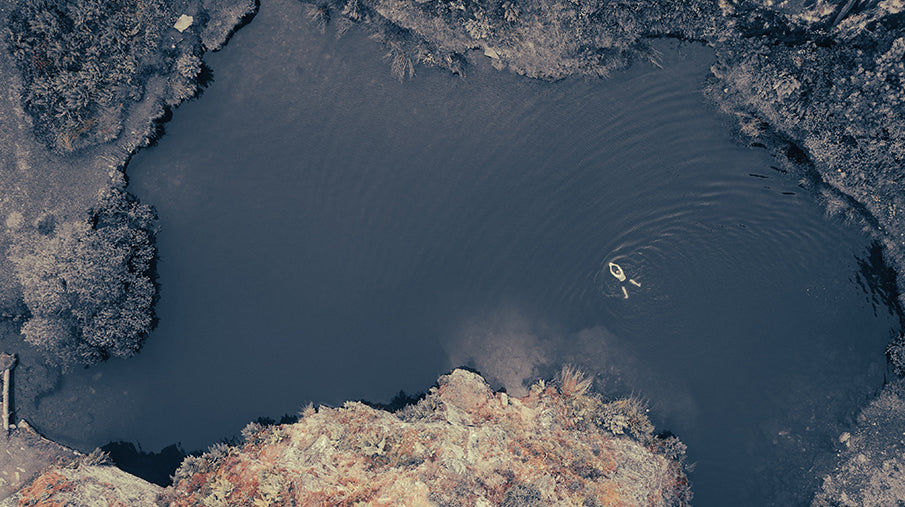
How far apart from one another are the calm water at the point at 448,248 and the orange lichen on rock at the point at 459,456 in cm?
51

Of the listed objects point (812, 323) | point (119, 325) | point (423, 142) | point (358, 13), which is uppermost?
point (812, 323)

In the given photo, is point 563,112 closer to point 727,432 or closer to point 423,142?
point 423,142

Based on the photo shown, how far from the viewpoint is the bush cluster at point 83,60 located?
959 centimetres

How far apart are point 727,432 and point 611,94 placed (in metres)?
7.36

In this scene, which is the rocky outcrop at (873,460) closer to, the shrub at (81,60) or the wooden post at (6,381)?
the shrub at (81,60)

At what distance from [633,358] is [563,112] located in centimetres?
531

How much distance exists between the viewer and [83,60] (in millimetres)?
9664

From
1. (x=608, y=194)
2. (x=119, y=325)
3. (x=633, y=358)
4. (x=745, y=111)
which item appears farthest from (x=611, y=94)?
(x=119, y=325)

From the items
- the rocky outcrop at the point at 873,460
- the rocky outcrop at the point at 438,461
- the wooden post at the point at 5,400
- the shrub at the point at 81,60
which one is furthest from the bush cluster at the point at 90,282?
the rocky outcrop at the point at 873,460

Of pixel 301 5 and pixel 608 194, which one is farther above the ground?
pixel 608 194

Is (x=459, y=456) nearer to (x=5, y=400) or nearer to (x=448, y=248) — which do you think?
(x=448, y=248)

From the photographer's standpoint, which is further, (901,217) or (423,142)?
(423,142)

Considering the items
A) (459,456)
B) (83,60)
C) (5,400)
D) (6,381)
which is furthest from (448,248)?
(5,400)

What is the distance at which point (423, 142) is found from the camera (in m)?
10.1
